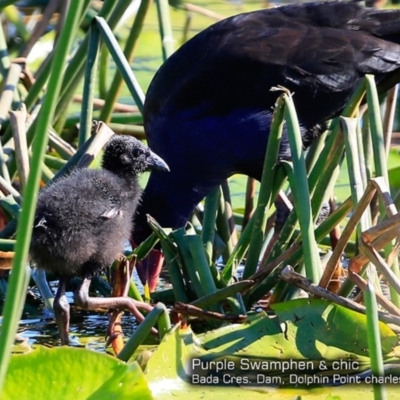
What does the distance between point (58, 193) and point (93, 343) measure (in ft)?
1.30

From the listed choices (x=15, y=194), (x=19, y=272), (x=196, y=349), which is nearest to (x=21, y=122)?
(x=15, y=194)

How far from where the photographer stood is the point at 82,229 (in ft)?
6.45

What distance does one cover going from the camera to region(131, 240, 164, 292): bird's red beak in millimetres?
2490

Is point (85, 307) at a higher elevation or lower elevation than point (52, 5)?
lower

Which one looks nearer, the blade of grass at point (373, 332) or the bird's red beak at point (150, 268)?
the blade of grass at point (373, 332)

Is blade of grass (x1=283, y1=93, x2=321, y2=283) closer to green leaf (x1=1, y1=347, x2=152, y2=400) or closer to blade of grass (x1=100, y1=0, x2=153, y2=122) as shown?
green leaf (x1=1, y1=347, x2=152, y2=400)

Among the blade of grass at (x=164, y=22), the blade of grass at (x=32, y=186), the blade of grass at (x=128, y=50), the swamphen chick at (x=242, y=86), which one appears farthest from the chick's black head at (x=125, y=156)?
the blade of grass at (x=32, y=186)

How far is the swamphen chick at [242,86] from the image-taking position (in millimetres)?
2615

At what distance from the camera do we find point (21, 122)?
254 centimetres

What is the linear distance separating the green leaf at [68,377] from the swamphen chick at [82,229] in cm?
61

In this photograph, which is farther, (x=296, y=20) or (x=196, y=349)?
(x=296, y=20)

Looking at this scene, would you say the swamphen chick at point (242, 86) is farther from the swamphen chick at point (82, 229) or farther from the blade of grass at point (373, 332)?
the blade of grass at point (373, 332)

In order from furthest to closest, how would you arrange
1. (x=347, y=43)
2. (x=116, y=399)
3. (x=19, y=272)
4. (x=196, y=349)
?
(x=347, y=43), (x=196, y=349), (x=116, y=399), (x=19, y=272)

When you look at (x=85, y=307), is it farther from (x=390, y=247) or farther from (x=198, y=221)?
(x=198, y=221)
